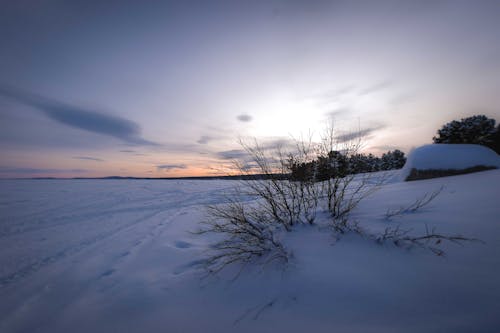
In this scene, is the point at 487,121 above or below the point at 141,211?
above

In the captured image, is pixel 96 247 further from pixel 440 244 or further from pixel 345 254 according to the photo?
pixel 440 244

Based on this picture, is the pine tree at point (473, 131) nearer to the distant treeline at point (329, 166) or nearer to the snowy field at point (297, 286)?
the snowy field at point (297, 286)

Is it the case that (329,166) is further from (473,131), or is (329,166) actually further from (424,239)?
(473,131)

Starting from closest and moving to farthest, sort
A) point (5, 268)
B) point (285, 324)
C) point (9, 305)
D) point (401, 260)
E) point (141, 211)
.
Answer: point (285, 324) < point (401, 260) < point (9, 305) < point (5, 268) < point (141, 211)

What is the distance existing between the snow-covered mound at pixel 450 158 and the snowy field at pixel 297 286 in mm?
3166

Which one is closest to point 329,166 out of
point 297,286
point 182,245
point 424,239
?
point 424,239

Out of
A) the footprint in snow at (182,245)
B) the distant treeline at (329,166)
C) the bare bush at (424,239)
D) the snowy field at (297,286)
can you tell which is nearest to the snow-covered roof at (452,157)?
the snowy field at (297,286)

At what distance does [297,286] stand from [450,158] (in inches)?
281

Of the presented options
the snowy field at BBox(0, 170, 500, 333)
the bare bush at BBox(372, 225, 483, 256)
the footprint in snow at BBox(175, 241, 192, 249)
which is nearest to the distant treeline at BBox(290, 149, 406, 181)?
the snowy field at BBox(0, 170, 500, 333)

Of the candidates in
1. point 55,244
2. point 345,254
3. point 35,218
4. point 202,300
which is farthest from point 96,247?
point 345,254

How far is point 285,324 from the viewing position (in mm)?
1305

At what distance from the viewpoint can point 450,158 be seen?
543cm

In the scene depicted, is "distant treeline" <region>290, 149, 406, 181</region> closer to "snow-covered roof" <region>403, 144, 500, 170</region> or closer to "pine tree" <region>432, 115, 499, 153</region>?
"snow-covered roof" <region>403, 144, 500, 170</region>

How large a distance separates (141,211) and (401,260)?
22.3ft
